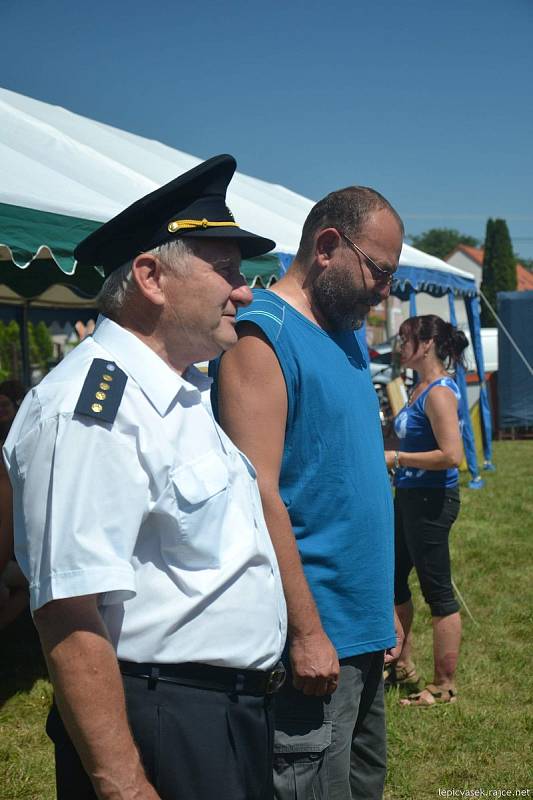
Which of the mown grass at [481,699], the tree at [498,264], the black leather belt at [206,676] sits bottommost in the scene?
the mown grass at [481,699]

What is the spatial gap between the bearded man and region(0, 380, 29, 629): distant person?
2486 millimetres

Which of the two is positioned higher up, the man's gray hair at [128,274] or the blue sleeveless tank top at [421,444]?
the man's gray hair at [128,274]

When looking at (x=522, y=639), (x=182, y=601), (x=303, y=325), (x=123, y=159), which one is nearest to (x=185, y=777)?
(x=182, y=601)

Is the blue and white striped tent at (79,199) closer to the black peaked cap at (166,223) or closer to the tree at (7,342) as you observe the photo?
the black peaked cap at (166,223)

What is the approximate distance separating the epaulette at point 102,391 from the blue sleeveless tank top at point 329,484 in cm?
59

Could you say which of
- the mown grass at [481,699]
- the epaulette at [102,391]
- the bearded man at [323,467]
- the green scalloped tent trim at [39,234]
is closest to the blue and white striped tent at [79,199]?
the green scalloped tent trim at [39,234]

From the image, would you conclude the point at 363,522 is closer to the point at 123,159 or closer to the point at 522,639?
the point at 522,639

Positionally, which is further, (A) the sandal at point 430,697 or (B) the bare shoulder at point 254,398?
(A) the sandal at point 430,697

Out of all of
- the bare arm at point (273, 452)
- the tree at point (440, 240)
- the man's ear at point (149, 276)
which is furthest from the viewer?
the tree at point (440, 240)

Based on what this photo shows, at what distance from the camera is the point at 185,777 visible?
136 centimetres

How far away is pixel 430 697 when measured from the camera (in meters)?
3.91

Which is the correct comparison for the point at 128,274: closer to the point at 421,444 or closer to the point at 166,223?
the point at 166,223

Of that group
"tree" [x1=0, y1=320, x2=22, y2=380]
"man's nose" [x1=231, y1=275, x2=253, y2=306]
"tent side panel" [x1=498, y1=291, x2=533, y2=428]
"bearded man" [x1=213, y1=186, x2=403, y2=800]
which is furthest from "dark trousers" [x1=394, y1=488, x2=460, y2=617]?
"tree" [x1=0, y1=320, x2=22, y2=380]

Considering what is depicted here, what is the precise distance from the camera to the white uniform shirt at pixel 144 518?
1216 millimetres
